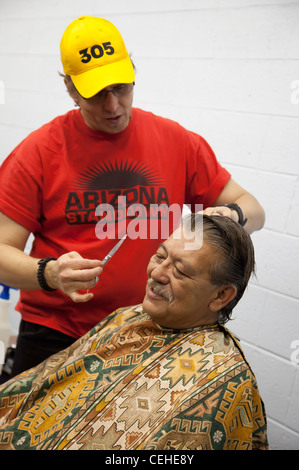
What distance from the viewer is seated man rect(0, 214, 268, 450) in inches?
51.3

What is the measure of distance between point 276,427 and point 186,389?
130 cm

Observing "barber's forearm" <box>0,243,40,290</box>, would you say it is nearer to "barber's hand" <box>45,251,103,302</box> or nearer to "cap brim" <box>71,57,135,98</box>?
"barber's hand" <box>45,251,103,302</box>

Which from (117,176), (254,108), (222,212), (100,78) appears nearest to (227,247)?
(222,212)

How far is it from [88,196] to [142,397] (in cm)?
69

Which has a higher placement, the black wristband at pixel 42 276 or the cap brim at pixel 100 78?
the cap brim at pixel 100 78

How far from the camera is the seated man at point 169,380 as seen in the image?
130cm

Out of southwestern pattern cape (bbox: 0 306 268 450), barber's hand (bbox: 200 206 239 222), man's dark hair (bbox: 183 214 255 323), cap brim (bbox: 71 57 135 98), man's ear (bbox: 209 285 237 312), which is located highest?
cap brim (bbox: 71 57 135 98)

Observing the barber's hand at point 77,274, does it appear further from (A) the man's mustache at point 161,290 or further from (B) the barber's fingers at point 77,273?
(A) the man's mustache at point 161,290

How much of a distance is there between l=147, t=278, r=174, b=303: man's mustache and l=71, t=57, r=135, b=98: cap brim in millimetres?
607

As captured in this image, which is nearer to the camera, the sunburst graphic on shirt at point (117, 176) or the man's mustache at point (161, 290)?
the man's mustache at point (161, 290)

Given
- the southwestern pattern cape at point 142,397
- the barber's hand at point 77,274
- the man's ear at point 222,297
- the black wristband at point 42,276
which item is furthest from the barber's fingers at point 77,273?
the man's ear at point 222,297

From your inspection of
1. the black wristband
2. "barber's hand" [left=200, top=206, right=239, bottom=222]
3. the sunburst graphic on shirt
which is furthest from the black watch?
the black wristband
